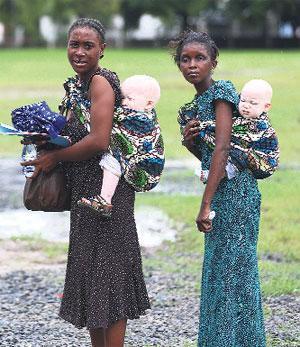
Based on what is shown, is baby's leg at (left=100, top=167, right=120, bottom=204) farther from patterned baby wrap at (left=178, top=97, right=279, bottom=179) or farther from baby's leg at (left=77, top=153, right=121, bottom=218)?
patterned baby wrap at (left=178, top=97, right=279, bottom=179)

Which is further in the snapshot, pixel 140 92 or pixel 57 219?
pixel 57 219

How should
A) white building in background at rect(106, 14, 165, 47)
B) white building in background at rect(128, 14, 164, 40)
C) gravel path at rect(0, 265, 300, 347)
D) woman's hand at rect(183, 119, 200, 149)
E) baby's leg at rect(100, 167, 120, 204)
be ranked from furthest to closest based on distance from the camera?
white building in background at rect(128, 14, 164, 40), white building in background at rect(106, 14, 165, 47), gravel path at rect(0, 265, 300, 347), woman's hand at rect(183, 119, 200, 149), baby's leg at rect(100, 167, 120, 204)

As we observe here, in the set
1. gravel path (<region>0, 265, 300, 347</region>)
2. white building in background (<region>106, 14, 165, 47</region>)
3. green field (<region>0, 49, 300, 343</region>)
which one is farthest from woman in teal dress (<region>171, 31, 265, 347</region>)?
white building in background (<region>106, 14, 165, 47</region>)

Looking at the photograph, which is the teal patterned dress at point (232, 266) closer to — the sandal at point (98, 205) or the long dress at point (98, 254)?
the long dress at point (98, 254)

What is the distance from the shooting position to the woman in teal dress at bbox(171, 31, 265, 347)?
4.65 metres

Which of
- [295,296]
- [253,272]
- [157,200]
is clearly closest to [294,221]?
[157,200]

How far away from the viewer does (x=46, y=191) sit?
465 cm

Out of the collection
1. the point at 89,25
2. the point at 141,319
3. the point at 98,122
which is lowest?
the point at 141,319

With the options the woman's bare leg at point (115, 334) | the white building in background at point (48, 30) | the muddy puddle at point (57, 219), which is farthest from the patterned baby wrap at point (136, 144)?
the white building in background at point (48, 30)

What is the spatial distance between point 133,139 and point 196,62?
1.50 feet

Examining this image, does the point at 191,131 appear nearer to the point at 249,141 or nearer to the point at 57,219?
the point at 249,141

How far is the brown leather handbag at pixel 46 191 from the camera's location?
4646mm

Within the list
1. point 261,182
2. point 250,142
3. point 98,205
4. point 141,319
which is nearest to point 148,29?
point 261,182

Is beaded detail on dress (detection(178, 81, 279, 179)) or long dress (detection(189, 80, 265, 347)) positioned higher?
beaded detail on dress (detection(178, 81, 279, 179))
